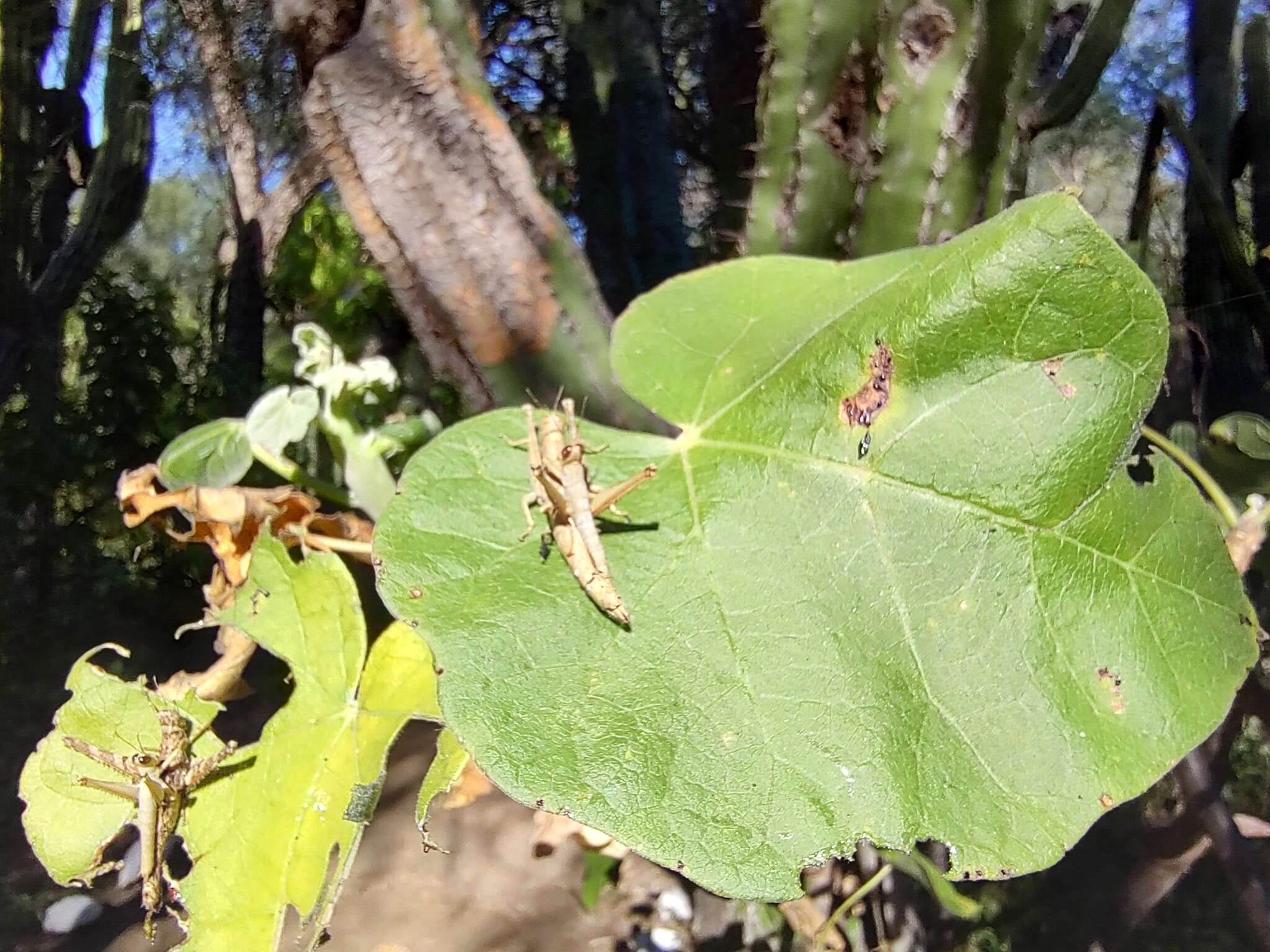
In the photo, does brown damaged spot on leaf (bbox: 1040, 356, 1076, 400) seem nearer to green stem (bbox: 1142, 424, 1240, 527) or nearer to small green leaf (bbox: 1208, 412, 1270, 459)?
green stem (bbox: 1142, 424, 1240, 527)

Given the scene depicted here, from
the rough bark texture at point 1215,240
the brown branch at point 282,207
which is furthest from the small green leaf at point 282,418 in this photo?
the brown branch at point 282,207

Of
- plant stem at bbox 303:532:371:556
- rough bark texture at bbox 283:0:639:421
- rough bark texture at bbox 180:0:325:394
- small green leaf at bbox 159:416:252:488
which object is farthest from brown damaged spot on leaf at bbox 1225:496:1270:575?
rough bark texture at bbox 180:0:325:394

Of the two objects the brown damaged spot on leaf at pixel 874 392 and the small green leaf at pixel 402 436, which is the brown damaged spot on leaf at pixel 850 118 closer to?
the brown damaged spot on leaf at pixel 874 392

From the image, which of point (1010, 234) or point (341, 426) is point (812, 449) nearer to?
point (1010, 234)

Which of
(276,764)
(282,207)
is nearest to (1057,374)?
(276,764)

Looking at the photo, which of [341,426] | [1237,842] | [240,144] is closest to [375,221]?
[341,426]
